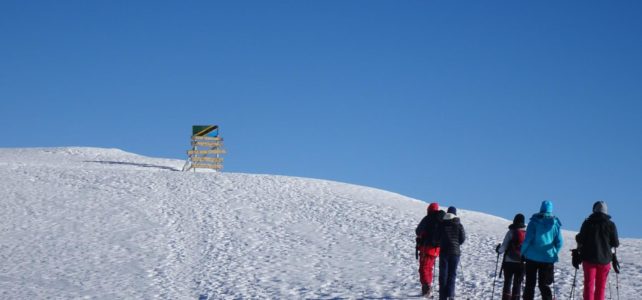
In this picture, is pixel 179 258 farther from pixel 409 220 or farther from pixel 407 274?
pixel 409 220

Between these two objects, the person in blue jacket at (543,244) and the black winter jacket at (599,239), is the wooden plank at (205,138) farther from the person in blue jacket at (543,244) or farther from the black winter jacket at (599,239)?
the black winter jacket at (599,239)

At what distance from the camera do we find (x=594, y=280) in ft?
40.2

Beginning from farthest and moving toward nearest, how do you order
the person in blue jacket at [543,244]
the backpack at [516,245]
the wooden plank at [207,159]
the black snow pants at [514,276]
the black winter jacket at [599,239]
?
1. the wooden plank at [207,159]
2. the black snow pants at [514,276]
3. the backpack at [516,245]
4. the person in blue jacket at [543,244]
5. the black winter jacket at [599,239]

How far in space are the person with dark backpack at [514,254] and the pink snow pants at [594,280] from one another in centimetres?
145

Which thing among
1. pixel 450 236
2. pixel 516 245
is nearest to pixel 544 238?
pixel 516 245

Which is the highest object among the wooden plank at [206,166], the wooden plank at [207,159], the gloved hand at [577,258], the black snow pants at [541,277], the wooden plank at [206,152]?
the wooden plank at [206,152]

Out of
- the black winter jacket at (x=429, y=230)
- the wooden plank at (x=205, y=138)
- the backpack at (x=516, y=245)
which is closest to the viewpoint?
the backpack at (x=516, y=245)

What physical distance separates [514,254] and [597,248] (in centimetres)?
176

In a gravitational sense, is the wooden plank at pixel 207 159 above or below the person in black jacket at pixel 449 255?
above

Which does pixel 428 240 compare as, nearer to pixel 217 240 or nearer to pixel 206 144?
pixel 217 240

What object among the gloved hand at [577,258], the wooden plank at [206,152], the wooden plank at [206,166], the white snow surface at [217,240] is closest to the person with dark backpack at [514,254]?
the gloved hand at [577,258]

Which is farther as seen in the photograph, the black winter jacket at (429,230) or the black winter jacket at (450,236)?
the black winter jacket at (429,230)

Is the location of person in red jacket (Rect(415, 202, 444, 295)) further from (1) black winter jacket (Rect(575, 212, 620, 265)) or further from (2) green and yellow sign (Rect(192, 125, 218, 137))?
(2) green and yellow sign (Rect(192, 125, 218, 137))

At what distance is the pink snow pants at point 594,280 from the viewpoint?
12148mm
